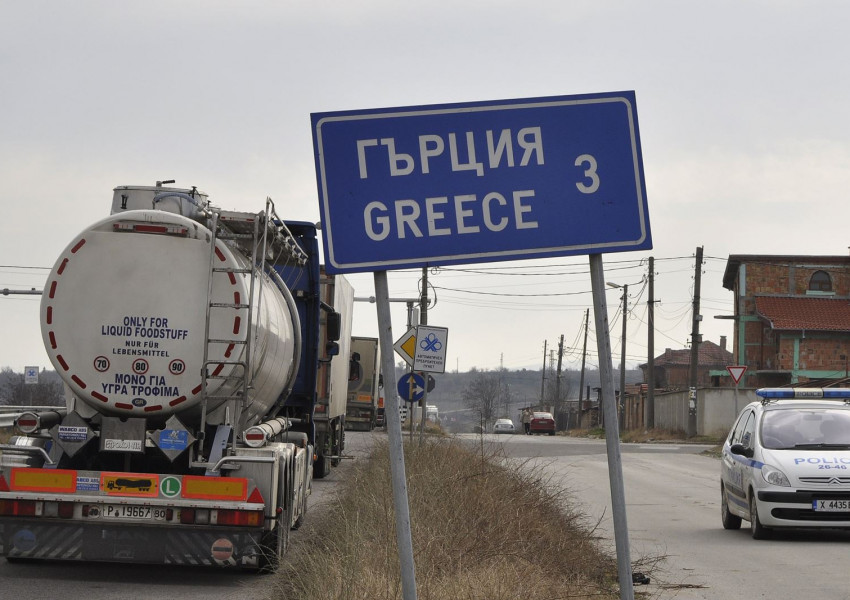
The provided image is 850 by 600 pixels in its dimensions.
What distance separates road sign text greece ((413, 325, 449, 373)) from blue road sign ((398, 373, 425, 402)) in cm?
112

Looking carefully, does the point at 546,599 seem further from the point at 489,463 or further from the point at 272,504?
the point at 489,463

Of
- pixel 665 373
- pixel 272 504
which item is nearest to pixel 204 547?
pixel 272 504

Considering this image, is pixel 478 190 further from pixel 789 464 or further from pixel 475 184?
pixel 789 464

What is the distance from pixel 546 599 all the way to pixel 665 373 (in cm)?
11464

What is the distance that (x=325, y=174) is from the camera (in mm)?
4977

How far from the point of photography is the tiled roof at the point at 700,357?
12281 centimetres

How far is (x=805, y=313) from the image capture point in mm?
63344

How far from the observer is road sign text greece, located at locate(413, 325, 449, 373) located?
23.1 metres

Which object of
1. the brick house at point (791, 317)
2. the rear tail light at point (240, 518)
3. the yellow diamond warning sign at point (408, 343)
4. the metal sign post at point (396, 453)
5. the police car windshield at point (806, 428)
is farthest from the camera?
the brick house at point (791, 317)

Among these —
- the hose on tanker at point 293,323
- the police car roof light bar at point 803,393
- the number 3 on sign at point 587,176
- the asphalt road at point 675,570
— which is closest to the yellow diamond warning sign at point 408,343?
the asphalt road at point 675,570

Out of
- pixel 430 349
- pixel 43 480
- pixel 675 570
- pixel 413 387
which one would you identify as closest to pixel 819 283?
pixel 413 387

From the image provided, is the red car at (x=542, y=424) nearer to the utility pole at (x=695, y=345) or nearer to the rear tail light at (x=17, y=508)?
the utility pole at (x=695, y=345)

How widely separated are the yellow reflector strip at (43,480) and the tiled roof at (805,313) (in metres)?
55.1

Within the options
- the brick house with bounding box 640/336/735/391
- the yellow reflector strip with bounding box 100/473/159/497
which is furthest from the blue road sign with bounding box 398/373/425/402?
the brick house with bounding box 640/336/735/391
